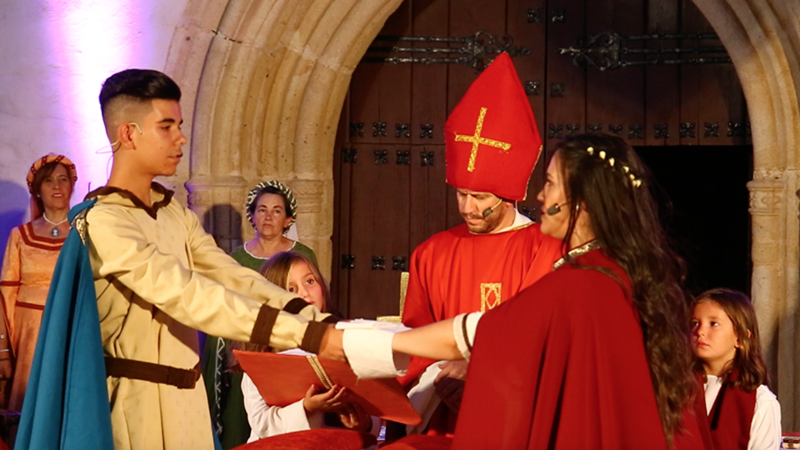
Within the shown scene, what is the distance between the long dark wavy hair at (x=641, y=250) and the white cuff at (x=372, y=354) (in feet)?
1.73

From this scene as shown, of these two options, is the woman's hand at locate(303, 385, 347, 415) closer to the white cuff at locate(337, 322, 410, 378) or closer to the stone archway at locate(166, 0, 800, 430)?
the white cuff at locate(337, 322, 410, 378)

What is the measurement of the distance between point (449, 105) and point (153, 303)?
3782mm

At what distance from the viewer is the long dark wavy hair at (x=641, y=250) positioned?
2.15 meters

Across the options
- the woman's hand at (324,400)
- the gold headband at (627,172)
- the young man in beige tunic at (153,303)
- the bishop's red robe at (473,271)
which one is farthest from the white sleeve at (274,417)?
the gold headband at (627,172)

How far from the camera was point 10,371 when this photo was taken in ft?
16.4

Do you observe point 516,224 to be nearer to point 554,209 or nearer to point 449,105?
point 554,209

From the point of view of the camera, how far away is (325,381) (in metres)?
2.88

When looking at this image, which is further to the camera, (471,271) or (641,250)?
(471,271)

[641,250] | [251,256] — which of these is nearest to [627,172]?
[641,250]

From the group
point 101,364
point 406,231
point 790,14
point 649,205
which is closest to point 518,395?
point 649,205

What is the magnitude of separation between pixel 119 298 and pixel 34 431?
37cm

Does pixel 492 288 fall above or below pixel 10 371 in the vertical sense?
above

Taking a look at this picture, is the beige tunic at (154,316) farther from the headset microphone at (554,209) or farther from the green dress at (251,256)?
the green dress at (251,256)

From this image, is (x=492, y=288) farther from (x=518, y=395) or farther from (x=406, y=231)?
(x=406, y=231)
